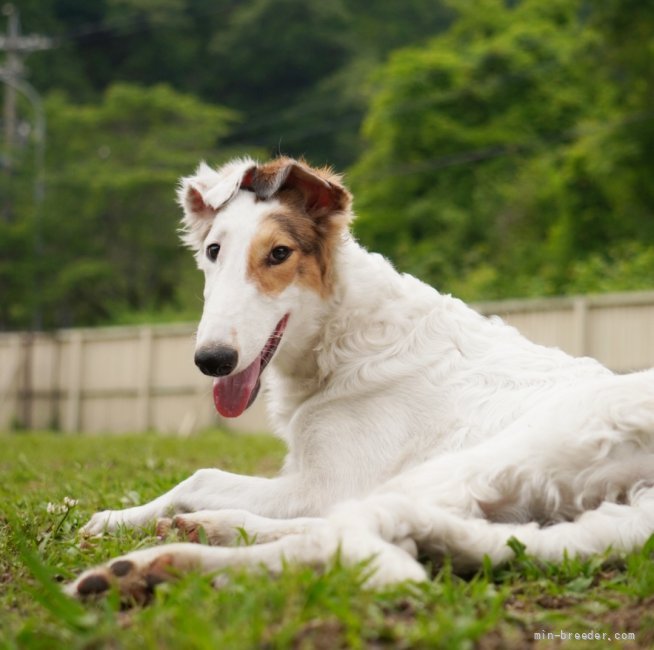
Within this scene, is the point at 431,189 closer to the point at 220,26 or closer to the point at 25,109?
the point at 25,109

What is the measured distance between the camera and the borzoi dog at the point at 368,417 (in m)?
3.50

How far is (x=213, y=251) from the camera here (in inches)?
187

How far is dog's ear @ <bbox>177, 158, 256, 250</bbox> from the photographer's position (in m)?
4.92

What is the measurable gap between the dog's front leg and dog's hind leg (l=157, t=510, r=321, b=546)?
0.47 m

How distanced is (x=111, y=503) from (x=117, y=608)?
298 cm

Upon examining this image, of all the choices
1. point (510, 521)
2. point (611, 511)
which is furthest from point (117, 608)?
point (611, 511)

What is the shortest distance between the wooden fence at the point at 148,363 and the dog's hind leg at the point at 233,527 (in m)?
11.6

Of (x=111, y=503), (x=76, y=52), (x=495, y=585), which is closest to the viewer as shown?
(x=495, y=585)

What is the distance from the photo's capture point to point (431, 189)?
106 ft

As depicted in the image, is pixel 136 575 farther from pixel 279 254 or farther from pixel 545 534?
pixel 279 254

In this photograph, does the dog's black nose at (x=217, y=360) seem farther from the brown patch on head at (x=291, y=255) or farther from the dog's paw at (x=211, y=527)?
the dog's paw at (x=211, y=527)

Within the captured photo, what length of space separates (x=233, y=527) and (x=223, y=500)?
2.33 feet

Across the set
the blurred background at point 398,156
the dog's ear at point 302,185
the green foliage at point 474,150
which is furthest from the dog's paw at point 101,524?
the green foliage at point 474,150

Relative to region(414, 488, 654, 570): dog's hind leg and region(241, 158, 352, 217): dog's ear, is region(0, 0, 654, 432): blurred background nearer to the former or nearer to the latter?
region(241, 158, 352, 217): dog's ear
